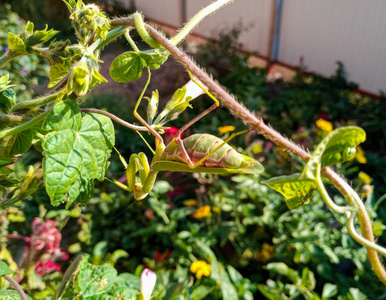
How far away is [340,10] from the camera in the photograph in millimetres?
3168

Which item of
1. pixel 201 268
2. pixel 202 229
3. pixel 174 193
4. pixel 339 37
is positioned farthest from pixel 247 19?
pixel 201 268

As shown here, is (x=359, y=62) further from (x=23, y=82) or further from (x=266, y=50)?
(x=23, y=82)

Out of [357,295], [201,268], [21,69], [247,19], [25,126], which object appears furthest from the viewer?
[247,19]

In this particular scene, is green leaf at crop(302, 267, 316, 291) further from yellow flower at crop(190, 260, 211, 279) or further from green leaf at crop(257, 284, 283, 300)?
yellow flower at crop(190, 260, 211, 279)

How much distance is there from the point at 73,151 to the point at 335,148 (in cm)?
23

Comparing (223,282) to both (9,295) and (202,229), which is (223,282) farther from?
(9,295)

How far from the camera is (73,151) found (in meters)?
0.34

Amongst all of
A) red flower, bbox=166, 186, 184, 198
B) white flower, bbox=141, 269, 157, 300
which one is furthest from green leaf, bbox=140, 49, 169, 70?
red flower, bbox=166, 186, 184, 198

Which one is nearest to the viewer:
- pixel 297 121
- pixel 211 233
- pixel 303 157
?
pixel 303 157

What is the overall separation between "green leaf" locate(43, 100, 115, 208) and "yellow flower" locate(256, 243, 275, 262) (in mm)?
1134

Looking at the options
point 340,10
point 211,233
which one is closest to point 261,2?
point 340,10

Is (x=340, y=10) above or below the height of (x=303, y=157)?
below

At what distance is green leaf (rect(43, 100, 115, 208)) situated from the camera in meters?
0.32

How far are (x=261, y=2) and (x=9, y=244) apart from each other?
3.31 m
